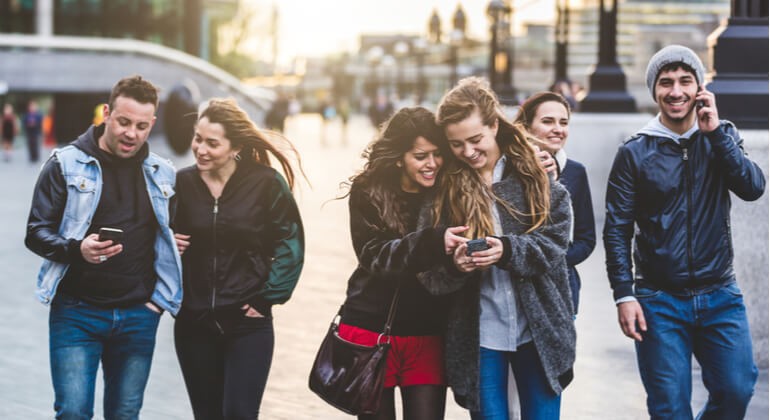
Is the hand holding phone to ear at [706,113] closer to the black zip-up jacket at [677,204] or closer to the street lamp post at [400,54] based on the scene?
the black zip-up jacket at [677,204]

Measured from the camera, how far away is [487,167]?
409 cm

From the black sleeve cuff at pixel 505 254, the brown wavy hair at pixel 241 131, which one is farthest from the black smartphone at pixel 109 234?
the black sleeve cuff at pixel 505 254

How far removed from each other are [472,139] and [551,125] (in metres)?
1.33

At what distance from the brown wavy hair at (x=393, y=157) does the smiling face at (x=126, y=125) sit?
0.87 meters

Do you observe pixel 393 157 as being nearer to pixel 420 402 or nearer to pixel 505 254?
pixel 505 254

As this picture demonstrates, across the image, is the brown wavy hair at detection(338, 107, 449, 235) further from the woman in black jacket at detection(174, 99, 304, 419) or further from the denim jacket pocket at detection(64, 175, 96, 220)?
the denim jacket pocket at detection(64, 175, 96, 220)

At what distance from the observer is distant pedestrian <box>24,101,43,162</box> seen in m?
28.3

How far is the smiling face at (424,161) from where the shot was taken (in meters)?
4.06

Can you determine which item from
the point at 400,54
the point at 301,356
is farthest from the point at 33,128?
the point at 400,54

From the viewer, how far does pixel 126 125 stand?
14.1 ft

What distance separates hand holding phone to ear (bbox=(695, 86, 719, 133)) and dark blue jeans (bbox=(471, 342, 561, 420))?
1.09 metres

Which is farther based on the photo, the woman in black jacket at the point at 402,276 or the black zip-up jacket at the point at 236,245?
the black zip-up jacket at the point at 236,245

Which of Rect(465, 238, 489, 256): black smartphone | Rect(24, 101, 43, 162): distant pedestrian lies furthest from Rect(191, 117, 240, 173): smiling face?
Rect(24, 101, 43, 162): distant pedestrian

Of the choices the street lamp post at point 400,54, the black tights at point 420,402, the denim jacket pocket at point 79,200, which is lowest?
the black tights at point 420,402
